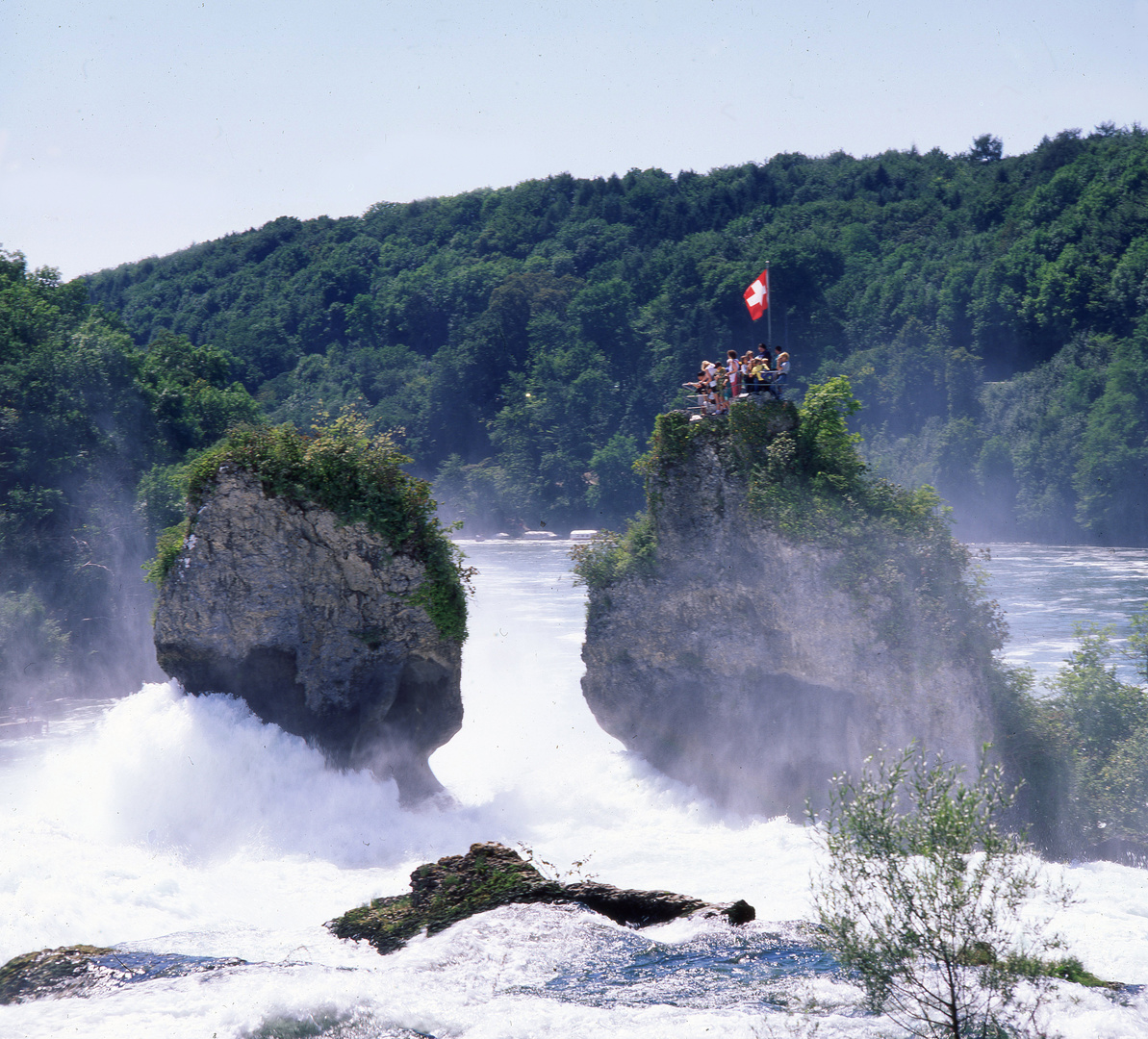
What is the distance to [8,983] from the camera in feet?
55.7

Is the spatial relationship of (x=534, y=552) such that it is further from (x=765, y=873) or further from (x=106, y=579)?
(x=765, y=873)

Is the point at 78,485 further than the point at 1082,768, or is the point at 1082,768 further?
the point at 78,485

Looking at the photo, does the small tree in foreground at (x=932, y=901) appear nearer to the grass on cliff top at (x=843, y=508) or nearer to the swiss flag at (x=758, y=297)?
the grass on cliff top at (x=843, y=508)

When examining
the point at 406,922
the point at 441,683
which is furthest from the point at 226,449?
the point at 406,922

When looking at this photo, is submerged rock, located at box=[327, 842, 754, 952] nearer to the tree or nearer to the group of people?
the group of people

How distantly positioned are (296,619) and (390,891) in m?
7.30

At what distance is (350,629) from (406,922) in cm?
961

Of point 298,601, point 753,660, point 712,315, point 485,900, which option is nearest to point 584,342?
point 712,315

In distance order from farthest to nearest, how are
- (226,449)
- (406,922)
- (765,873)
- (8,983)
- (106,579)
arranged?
(106,579) < (226,449) < (765,873) < (406,922) < (8,983)

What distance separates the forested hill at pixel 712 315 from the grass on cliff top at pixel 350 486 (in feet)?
231

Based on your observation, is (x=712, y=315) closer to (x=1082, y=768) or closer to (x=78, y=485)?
(x=78, y=485)

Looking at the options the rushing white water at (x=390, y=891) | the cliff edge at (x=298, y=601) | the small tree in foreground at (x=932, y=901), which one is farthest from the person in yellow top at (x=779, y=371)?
the small tree in foreground at (x=932, y=901)

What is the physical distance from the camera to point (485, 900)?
1934 centimetres

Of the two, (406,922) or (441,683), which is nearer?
(406,922)
